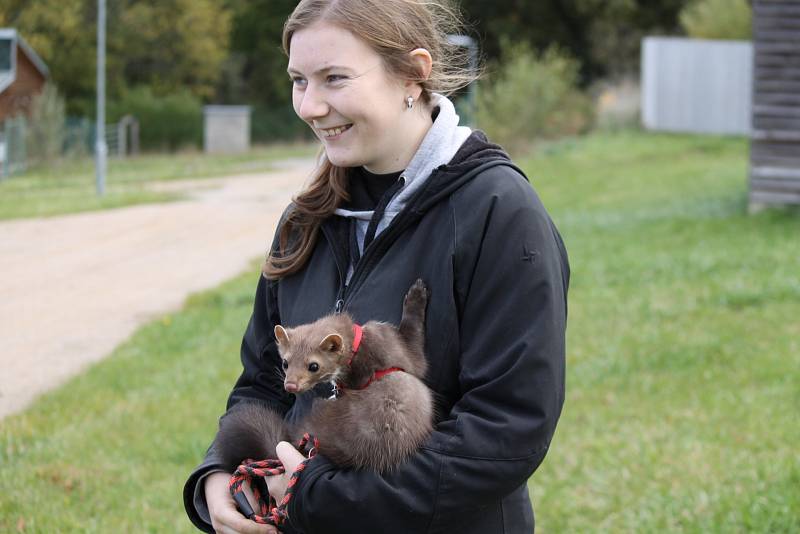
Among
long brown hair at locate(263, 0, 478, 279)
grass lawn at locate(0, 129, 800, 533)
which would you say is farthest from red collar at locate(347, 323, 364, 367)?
grass lawn at locate(0, 129, 800, 533)

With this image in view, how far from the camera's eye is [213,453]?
2820mm

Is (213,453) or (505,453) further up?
(505,453)

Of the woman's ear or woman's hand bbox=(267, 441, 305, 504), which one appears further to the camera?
the woman's ear

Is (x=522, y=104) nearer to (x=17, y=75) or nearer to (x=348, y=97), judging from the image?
(x=17, y=75)

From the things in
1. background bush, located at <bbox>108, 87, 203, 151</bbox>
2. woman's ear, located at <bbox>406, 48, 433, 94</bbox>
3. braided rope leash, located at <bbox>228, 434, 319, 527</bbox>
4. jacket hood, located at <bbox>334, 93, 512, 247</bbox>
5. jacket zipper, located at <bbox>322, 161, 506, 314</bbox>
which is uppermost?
woman's ear, located at <bbox>406, 48, 433, 94</bbox>

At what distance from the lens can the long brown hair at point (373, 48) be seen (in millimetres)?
2545

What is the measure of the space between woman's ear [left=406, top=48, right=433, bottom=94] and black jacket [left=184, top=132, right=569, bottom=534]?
21cm

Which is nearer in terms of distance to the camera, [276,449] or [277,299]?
[276,449]

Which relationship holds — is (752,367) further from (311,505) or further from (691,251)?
(311,505)

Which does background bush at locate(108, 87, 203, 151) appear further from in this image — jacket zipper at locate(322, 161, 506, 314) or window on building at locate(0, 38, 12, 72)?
jacket zipper at locate(322, 161, 506, 314)

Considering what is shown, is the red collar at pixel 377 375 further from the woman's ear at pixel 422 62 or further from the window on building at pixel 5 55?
the window on building at pixel 5 55

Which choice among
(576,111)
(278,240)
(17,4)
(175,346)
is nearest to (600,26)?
(576,111)

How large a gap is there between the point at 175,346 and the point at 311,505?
6.81 meters

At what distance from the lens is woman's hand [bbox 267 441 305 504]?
2.47 m
